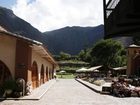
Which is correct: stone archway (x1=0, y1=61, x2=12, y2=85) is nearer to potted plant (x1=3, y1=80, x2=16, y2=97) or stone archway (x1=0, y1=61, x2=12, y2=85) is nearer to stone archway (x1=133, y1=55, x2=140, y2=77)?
potted plant (x1=3, y1=80, x2=16, y2=97)

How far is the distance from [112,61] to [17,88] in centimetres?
8234

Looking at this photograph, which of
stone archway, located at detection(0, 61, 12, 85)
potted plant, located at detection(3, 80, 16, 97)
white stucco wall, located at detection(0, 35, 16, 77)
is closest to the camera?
potted plant, located at detection(3, 80, 16, 97)

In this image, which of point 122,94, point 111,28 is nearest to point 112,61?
point 122,94

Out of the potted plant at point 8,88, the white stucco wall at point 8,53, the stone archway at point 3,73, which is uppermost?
the white stucco wall at point 8,53

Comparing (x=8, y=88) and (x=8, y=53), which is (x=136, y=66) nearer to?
(x=8, y=53)

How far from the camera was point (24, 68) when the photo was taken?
23.2 metres

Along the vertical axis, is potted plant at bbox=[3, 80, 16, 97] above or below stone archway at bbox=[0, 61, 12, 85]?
below

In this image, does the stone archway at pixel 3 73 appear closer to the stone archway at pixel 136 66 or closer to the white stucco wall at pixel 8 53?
the white stucco wall at pixel 8 53

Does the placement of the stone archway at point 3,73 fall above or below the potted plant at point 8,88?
above

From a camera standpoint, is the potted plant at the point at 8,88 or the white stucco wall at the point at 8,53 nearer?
Answer: the potted plant at the point at 8,88

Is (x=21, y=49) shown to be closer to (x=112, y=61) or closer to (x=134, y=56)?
(x=134, y=56)

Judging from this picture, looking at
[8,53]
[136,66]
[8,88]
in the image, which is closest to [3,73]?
[8,53]

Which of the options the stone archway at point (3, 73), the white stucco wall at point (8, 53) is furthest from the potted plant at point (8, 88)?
the stone archway at point (3, 73)

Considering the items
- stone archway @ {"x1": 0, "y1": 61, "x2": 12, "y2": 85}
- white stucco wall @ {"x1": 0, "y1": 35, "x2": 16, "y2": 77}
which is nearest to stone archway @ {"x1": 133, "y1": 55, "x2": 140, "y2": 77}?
stone archway @ {"x1": 0, "y1": 61, "x2": 12, "y2": 85}
